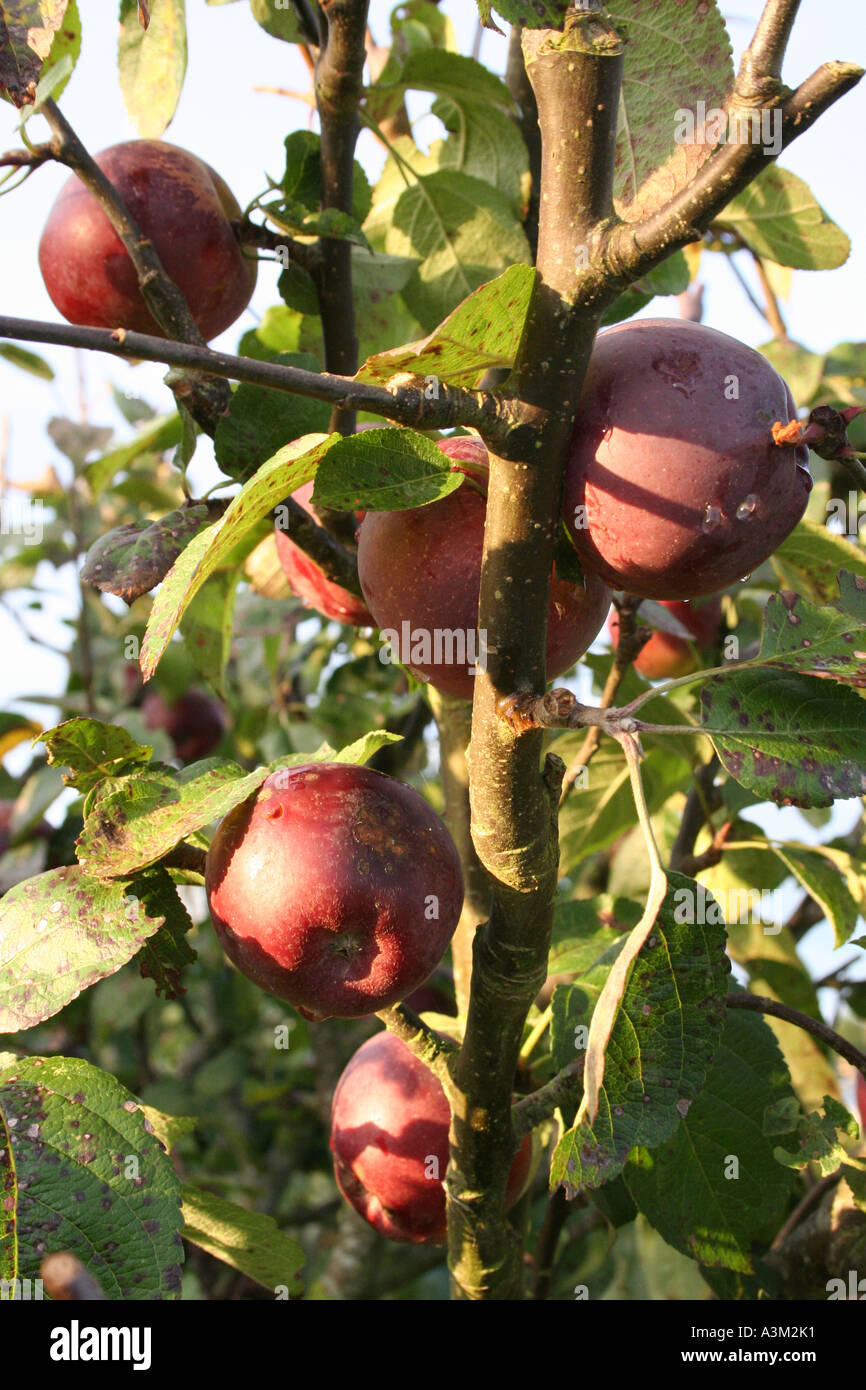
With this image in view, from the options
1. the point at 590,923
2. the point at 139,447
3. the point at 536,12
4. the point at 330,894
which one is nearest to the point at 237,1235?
the point at 330,894

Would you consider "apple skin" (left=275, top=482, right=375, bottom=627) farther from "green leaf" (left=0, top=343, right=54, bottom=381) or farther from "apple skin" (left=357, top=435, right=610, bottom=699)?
"green leaf" (left=0, top=343, right=54, bottom=381)

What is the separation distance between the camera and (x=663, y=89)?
0.84 m

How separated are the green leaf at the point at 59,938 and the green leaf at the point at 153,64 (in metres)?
0.80

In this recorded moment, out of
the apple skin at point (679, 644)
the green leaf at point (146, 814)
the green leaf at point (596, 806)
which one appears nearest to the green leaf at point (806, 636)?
the green leaf at point (146, 814)

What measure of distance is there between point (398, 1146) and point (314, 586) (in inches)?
23.0

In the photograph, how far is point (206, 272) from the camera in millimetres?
1108

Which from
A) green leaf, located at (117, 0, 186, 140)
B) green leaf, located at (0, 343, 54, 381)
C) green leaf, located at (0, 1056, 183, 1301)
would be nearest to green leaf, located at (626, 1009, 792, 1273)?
green leaf, located at (0, 1056, 183, 1301)

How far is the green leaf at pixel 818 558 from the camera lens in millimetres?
1185

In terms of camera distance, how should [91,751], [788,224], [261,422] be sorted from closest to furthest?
[91,751]
[261,422]
[788,224]

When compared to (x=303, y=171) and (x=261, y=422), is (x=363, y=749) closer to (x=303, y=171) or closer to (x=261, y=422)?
(x=261, y=422)

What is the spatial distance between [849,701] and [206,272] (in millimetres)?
709

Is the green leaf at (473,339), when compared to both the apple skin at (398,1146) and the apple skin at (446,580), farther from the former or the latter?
the apple skin at (398,1146)

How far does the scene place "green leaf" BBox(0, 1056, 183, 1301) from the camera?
77cm
